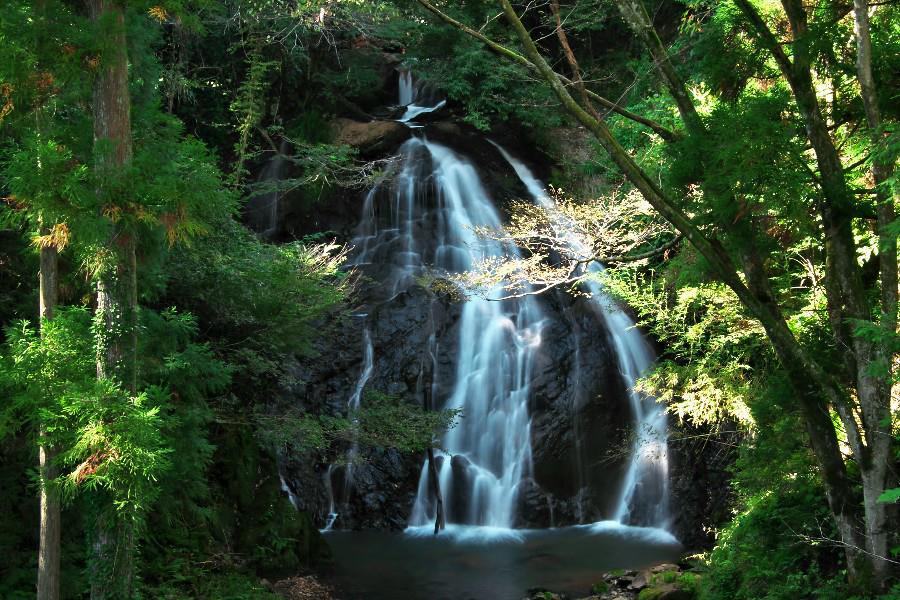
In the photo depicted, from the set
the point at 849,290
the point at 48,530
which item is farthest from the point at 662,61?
the point at 48,530

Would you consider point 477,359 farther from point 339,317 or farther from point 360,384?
point 339,317

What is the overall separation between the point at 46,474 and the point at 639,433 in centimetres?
991

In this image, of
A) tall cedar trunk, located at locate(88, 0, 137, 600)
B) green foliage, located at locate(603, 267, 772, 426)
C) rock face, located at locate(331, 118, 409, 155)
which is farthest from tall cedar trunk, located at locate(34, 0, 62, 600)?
rock face, located at locate(331, 118, 409, 155)

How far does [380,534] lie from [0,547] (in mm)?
6932

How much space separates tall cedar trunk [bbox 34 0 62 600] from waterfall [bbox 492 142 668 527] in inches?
310

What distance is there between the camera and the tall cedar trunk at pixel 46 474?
5871mm

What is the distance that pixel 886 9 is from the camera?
654 centimetres

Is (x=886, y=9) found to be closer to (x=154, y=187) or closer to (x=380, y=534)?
(x=154, y=187)

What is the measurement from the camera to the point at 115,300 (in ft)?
19.7

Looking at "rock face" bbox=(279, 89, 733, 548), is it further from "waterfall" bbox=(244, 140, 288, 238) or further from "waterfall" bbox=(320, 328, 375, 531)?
"waterfall" bbox=(244, 140, 288, 238)

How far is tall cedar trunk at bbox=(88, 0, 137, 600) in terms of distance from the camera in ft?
19.5

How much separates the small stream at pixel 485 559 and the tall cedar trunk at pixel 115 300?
4.57m

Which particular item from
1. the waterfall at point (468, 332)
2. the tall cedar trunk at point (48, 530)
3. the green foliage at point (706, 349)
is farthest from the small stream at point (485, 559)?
the tall cedar trunk at point (48, 530)

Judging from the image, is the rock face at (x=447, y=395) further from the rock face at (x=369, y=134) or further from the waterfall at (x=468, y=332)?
the rock face at (x=369, y=134)
